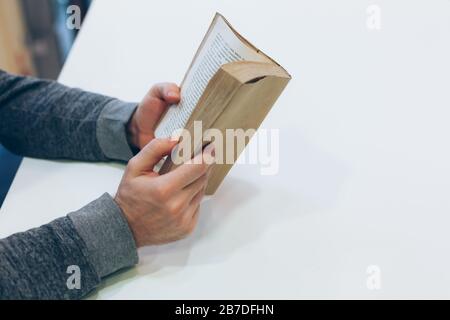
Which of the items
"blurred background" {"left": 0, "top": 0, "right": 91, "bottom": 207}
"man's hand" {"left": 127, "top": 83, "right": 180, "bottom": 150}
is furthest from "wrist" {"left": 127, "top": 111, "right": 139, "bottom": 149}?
"blurred background" {"left": 0, "top": 0, "right": 91, "bottom": 207}

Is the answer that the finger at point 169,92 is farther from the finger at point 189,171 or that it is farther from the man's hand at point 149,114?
the finger at point 189,171

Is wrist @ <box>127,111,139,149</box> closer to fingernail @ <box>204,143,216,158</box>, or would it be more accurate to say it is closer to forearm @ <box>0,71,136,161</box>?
forearm @ <box>0,71,136,161</box>

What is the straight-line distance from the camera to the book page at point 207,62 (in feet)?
1.99

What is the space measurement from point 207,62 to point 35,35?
4.31 feet

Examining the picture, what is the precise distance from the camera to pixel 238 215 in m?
0.72

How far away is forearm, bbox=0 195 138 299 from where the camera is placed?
1.99 feet

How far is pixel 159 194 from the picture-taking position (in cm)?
63

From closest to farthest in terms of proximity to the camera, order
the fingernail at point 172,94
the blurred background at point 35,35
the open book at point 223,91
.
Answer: the open book at point 223,91 < the fingernail at point 172,94 < the blurred background at point 35,35

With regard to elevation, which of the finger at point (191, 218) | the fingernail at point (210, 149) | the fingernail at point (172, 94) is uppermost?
the fingernail at point (172, 94)

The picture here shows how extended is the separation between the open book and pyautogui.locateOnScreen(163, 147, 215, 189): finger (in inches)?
0.5

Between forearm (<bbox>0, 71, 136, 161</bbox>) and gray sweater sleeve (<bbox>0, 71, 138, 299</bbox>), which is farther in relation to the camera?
forearm (<bbox>0, 71, 136, 161</bbox>)

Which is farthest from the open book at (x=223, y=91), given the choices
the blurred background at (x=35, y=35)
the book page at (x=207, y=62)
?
the blurred background at (x=35, y=35)

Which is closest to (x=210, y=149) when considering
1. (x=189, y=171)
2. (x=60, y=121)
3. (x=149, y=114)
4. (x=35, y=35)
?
(x=189, y=171)

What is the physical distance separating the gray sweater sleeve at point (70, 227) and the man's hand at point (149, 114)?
0.01 meters
